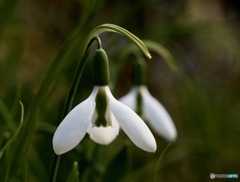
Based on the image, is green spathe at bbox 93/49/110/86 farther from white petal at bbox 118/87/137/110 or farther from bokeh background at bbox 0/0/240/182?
white petal at bbox 118/87/137/110

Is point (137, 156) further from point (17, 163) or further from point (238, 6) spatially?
point (238, 6)

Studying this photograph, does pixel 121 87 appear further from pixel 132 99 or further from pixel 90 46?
pixel 90 46

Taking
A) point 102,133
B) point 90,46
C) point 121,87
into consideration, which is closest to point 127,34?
point 90,46

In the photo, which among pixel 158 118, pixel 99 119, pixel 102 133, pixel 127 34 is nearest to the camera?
pixel 127 34

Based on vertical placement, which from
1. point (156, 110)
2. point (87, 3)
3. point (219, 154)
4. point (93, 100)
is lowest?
point (219, 154)

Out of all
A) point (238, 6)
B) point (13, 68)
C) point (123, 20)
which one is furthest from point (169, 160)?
point (238, 6)

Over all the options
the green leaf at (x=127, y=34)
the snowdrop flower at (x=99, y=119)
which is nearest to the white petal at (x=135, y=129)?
the snowdrop flower at (x=99, y=119)
